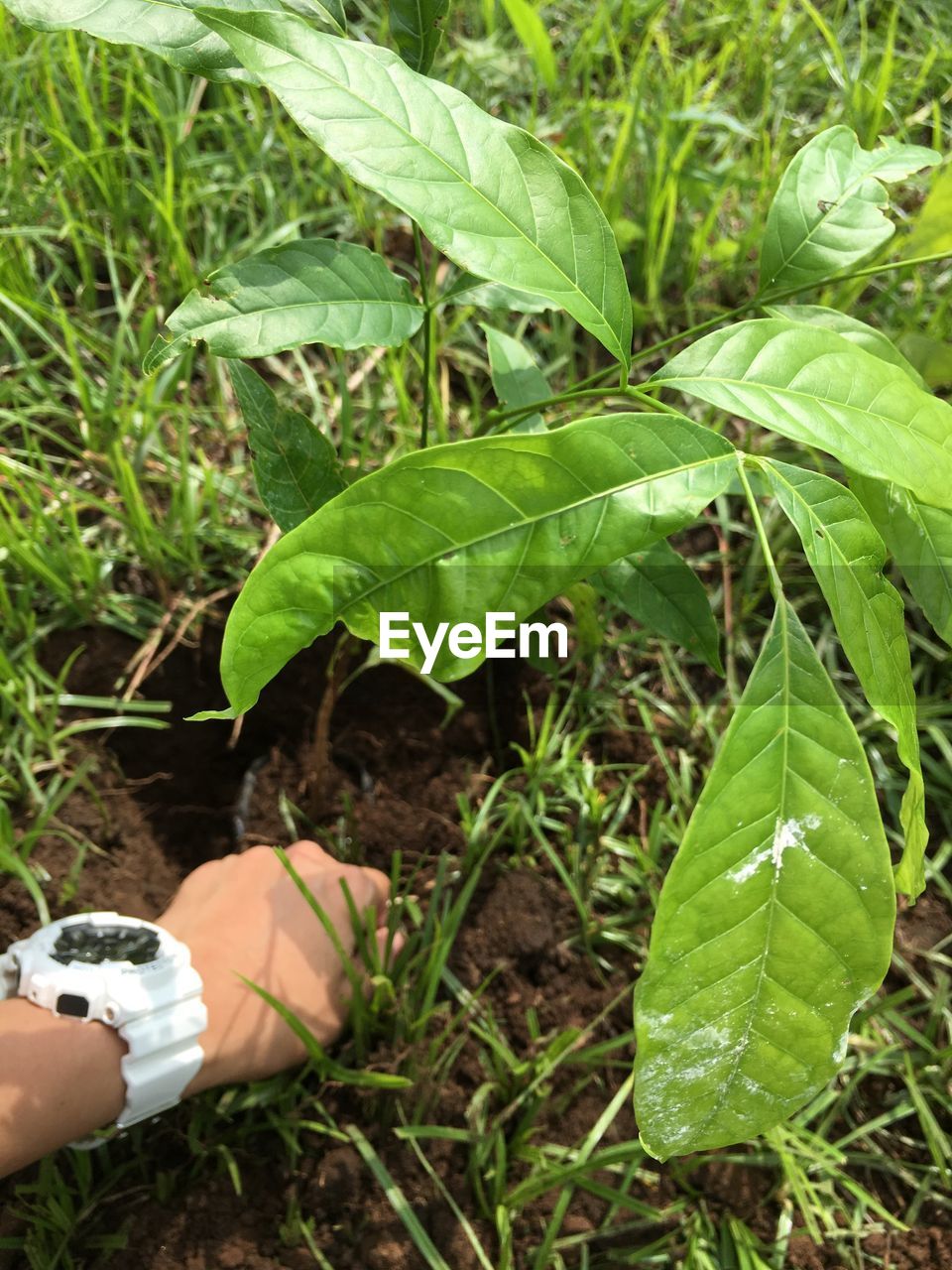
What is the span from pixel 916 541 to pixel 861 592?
0.17 m

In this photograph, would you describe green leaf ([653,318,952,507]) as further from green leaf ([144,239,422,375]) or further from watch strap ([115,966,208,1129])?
watch strap ([115,966,208,1129])

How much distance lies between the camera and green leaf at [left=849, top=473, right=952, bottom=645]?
0.78 m

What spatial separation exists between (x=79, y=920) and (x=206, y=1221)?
377 millimetres

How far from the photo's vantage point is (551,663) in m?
1.32

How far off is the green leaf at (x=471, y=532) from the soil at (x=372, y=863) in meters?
0.71

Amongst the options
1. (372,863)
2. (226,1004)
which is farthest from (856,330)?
(226,1004)

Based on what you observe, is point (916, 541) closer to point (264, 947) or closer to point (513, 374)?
point (513, 374)

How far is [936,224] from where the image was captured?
120 centimetres

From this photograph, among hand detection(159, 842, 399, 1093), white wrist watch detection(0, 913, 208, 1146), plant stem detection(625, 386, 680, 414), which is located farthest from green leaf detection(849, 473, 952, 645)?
white wrist watch detection(0, 913, 208, 1146)

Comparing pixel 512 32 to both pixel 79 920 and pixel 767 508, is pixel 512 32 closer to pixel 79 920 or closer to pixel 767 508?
pixel 767 508

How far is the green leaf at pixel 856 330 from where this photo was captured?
90 cm

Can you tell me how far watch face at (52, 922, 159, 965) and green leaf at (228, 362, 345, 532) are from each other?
0.55 metres

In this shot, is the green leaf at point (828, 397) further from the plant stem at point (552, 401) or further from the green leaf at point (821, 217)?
the green leaf at point (821, 217)
